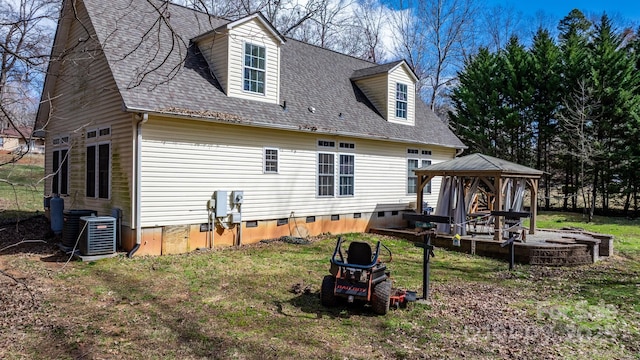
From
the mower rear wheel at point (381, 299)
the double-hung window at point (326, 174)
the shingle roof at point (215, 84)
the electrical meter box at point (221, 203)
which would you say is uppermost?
the shingle roof at point (215, 84)

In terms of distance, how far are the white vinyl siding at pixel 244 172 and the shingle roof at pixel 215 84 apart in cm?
45

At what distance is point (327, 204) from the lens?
13570 millimetres

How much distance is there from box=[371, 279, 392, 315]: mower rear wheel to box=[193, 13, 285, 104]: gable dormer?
23.7 feet

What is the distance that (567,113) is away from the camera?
75.0 ft

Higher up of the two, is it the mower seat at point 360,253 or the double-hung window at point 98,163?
the double-hung window at point 98,163

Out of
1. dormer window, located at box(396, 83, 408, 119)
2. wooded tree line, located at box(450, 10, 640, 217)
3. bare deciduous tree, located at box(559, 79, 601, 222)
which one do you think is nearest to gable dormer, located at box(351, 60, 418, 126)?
dormer window, located at box(396, 83, 408, 119)

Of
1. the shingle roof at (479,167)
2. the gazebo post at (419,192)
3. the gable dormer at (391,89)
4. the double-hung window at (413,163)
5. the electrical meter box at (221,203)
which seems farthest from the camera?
the double-hung window at (413,163)

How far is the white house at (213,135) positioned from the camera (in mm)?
9672

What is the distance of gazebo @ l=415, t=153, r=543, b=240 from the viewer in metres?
12.0

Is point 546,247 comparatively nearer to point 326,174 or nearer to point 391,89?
point 326,174

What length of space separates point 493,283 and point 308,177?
6199 millimetres

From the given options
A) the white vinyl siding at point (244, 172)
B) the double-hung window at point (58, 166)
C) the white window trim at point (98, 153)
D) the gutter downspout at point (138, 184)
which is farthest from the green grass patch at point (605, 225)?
the double-hung window at point (58, 166)

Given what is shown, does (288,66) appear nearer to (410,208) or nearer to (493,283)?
(410,208)

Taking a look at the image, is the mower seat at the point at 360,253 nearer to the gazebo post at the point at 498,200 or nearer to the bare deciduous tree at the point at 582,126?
the gazebo post at the point at 498,200
